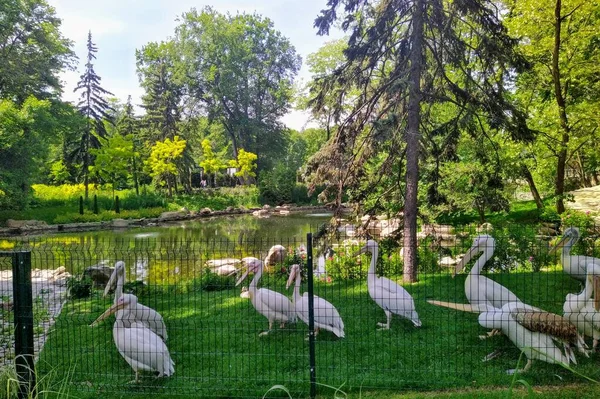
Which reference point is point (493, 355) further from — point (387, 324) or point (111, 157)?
point (111, 157)

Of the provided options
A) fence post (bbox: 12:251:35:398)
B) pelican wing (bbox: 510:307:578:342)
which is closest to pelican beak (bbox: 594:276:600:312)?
pelican wing (bbox: 510:307:578:342)

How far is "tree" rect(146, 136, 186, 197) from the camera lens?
119 ft

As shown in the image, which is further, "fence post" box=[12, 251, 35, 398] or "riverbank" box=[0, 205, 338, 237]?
"riverbank" box=[0, 205, 338, 237]

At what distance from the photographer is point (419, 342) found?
18.7ft

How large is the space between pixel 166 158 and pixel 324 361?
34711 millimetres

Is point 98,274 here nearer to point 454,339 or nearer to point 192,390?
point 192,390

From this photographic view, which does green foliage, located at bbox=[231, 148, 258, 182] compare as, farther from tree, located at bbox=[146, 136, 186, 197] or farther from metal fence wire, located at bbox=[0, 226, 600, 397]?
metal fence wire, located at bbox=[0, 226, 600, 397]

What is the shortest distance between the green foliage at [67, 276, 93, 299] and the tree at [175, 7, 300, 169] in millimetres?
37829

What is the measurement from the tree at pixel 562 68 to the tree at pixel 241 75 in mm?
33309

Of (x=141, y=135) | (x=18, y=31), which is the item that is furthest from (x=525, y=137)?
(x=141, y=135)

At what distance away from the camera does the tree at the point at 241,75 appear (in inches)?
1809

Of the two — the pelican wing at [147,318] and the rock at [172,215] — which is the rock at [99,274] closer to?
the pelican wing at [147,318]

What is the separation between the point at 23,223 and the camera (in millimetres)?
24172

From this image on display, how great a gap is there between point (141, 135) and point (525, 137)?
37523 millimetres
